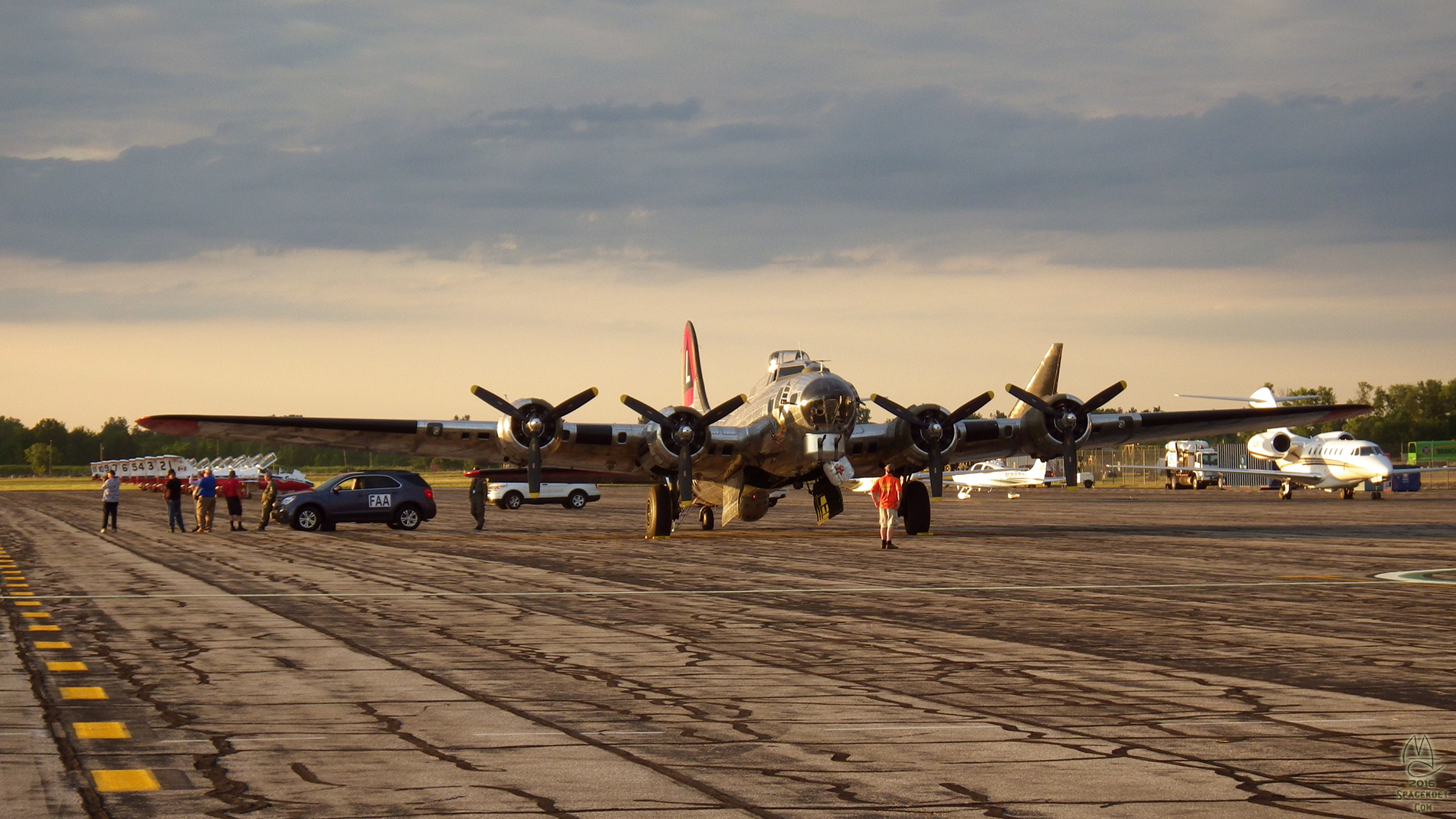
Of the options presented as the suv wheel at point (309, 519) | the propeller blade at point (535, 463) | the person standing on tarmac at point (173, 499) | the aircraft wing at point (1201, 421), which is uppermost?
the aircraft wing at point (1201, 421)

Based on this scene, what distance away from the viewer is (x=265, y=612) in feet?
47.7

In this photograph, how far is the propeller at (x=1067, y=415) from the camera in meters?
33.2

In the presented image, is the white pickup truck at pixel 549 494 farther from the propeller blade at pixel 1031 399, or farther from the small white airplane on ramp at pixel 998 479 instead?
the propeller blade at pixel 1031 399

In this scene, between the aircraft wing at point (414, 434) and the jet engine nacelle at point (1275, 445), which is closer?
the aircraft wing at point (414, 434)

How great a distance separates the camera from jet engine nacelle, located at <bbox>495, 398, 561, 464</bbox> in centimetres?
3181

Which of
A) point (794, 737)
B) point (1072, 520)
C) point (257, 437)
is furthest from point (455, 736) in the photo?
point (1072, 520)

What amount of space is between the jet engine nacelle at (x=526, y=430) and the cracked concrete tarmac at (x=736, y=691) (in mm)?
10914

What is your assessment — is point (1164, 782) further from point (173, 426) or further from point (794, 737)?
point (173, 426)

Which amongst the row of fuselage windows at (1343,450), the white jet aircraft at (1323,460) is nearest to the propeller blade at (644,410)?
the white jet aircraft at (1323,460)

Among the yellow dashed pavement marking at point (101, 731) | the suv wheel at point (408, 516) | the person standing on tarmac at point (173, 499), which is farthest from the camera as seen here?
the suv wheel at point (408, 516)

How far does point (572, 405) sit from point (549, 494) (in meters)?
25.4

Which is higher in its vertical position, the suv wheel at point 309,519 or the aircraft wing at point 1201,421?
the aircraft wing at point 1201,421

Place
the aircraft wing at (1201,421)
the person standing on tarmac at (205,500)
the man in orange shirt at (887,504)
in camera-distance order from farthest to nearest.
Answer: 1. the person standing on tarmac at (205,500)
2. the aircraft wing at (1201,421)
3. the man in orange shirt at (887,504)

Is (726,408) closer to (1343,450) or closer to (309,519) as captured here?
(309,519)
